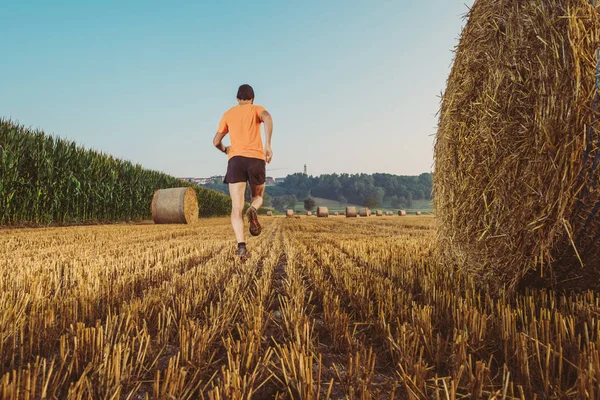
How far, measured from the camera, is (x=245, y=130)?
4.63 meters

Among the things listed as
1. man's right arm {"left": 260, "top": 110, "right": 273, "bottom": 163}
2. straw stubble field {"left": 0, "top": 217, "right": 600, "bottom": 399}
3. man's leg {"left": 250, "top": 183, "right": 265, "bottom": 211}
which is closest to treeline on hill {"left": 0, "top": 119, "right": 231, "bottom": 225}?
man's leg {"left": 250, "top": 183, "right": 265, "bottom": 211}

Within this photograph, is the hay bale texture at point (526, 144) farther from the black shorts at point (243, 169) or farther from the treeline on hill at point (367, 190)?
the treeline on hill at point (367, 190)

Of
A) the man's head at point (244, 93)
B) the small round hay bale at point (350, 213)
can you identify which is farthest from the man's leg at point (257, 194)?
the small round hay bale at point (350, 213)

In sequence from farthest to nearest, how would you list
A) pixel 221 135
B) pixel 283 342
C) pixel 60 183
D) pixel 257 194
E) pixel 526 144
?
pixel 60 183, pixel 257 194, pixel 221 135, pixel 526 144, pixel 283 342

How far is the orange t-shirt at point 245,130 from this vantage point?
4.62 meters

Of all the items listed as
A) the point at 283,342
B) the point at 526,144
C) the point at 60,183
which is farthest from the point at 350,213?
the point at 283,342

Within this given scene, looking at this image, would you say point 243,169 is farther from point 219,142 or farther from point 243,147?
point 219,142

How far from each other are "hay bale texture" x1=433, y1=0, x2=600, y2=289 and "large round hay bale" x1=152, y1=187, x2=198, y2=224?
12.3 m

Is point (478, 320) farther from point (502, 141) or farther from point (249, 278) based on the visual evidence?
point (249, 278)

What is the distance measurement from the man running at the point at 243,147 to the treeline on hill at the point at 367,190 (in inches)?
3829

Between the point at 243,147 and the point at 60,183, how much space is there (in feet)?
34.3

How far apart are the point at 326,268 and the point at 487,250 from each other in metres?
1.55

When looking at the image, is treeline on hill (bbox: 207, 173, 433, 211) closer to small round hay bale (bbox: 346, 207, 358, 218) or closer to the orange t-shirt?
small round hay bale (bbox: 346, 207, 358, 218)

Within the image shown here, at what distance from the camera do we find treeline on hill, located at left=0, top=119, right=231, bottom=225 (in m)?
10.3
